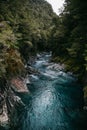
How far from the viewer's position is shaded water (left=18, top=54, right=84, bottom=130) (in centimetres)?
2148

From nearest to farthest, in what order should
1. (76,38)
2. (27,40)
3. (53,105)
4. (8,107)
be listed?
(8,107), (53,105), (76,38), (27,40)

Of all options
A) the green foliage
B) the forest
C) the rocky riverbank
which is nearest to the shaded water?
the rocky riverbank

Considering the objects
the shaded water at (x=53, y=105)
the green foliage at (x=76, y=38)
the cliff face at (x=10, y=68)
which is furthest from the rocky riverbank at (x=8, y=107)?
the green foliage at (x=76, y=38)

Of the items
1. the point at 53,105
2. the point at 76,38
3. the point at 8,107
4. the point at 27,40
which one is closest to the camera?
the point at 8,107

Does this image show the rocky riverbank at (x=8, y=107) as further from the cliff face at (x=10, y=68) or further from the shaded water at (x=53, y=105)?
the shaded water at (x=53, y=105)

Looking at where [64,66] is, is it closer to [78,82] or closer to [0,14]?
[78,82]

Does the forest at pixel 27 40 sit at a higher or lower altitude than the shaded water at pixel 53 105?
higher

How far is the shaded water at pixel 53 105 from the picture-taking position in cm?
2148

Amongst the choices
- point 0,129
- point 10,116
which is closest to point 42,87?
point 10,116

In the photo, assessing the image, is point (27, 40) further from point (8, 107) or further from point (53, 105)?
point (8, 107)

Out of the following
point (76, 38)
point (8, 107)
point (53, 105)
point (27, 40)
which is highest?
point (76, 38)

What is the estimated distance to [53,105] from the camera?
1041 inches

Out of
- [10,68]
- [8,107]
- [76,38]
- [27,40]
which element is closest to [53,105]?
[8,107]

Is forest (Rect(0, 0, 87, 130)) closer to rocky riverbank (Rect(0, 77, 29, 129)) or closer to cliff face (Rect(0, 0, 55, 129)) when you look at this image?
cliff face (Rect(0, 0, 55, 129))
